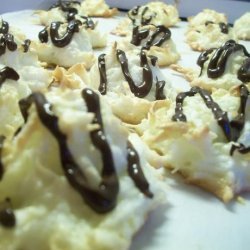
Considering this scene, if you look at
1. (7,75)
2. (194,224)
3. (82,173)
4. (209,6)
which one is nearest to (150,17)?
(209,6)

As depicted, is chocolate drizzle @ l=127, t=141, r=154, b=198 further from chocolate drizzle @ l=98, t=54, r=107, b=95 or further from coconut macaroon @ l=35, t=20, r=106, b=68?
coconut macaroon @ l=35, t=20, r=106, b=68

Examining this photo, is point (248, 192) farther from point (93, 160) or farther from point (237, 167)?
point (93, 160)

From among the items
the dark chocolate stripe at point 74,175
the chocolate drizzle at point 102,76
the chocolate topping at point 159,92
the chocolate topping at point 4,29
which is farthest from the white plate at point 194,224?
the chocolate topping at point 4,29

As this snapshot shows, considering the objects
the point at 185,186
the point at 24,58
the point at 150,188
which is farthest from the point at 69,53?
the point at 150,188

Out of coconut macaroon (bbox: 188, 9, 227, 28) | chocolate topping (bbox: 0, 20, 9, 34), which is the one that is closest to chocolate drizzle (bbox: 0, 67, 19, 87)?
chocolate topping (bbox: 0, 20, 9, 34)

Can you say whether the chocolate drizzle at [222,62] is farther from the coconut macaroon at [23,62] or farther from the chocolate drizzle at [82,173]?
the chocolate drizzle at [82,173]

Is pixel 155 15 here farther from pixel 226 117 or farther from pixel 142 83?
pixel 226 117
